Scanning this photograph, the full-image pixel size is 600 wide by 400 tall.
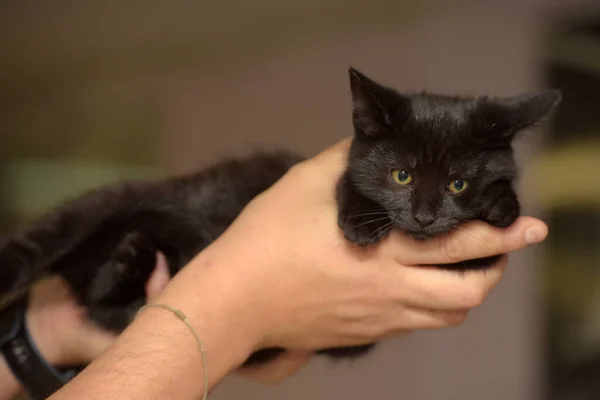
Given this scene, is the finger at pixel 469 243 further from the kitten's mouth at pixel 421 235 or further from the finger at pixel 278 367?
the finger at pixel 278 367

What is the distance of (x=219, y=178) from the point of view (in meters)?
1.28

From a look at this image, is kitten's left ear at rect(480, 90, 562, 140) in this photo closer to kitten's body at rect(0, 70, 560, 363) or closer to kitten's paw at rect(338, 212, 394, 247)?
kitten's body at rect(0, 70, 560, 363)

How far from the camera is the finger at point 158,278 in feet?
3.79

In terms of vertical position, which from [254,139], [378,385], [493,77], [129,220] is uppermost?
[493,77]

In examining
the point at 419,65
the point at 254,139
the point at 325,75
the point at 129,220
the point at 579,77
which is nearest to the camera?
the point at 129,220

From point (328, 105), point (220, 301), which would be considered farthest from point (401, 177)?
point (328, 105)

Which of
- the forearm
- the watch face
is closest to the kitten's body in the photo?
the watch face

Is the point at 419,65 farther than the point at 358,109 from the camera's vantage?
Yes

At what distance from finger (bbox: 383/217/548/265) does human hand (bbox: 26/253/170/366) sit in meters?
0.54

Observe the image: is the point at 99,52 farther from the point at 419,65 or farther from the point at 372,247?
the point at 372,247

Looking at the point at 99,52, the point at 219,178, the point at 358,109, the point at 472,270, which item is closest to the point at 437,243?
the point at 472,270

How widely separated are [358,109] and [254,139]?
1948 mm

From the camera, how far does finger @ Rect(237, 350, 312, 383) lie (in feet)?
3.73

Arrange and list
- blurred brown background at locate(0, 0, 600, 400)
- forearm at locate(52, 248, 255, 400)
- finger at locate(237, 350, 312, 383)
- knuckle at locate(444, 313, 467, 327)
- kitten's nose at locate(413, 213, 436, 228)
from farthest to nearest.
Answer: blurred brown background at locate(0, 0, 600, 400) < finger at locate(237, 350, 312, 383) < knuckle at locate(444, 313, 467, 327) < kitten's nose at locate(413, 213, 436, 228) < forearm at locate(52, 248, 255, 400)
